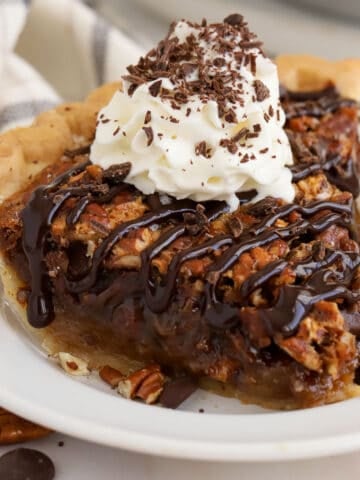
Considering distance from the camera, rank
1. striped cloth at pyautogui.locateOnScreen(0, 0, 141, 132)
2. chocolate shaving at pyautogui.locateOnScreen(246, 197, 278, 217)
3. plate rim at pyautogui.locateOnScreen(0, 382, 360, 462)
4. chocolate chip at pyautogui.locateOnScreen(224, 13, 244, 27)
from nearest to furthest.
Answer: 1. plate rim at pyautogui.locateOnScreen(0, 382, 360, 462)
2. chocolate shaving at pyautogui.locateOnScreen(246, 197, 278, 217)
3. chocolate chip at pyautogui.locateOnScreen(224, 13, 244, 27)
4. striped cloth at pyautogui.locateOnScreen(0, 0, 141, 132)

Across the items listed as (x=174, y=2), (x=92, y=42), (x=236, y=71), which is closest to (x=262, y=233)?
(x=236, y=71)

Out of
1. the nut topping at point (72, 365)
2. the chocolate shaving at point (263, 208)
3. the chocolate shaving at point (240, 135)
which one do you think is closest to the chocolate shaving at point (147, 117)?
the chocolate shaving at point (240, 135)

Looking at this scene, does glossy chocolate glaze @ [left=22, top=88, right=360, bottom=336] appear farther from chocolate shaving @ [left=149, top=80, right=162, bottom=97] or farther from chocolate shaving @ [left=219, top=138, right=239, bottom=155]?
chocolate shaving @ [left=149, top=80, right=162, bottom=97]

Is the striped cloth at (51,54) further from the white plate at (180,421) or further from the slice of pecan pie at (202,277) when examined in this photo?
the white plate at (180,421)

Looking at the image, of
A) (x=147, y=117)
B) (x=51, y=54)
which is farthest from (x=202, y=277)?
(x=51, y=54)

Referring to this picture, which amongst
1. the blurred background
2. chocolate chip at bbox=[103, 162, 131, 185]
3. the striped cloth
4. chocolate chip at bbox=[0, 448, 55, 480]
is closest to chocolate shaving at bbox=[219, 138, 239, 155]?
chocolate chip at bbox=[103, 162, 131, 185]

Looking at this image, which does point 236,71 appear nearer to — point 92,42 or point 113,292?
point 113,292
